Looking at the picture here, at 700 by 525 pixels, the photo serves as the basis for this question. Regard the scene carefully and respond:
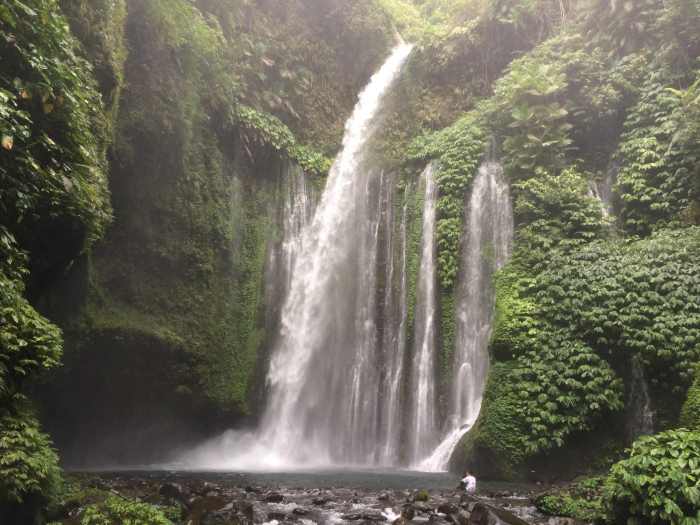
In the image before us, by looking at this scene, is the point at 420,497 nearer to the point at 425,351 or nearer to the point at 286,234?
the point at 425,351

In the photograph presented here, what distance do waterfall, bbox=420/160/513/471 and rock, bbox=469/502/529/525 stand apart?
5.11m

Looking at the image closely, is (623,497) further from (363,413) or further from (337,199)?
(337,199)

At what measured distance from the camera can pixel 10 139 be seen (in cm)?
619

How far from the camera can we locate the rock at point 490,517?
647 cm

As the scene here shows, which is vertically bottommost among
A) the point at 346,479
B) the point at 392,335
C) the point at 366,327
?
the point at 346,479

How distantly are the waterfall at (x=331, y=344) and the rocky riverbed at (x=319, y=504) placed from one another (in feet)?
16.8

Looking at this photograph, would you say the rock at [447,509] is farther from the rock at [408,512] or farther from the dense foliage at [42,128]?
the dense foliage at [42,128]

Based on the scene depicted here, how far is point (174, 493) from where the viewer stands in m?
7.82

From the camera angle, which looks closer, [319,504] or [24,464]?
[24,464]

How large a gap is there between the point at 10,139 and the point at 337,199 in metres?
12.3

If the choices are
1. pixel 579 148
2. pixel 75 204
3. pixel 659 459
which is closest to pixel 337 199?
pixel 579 148

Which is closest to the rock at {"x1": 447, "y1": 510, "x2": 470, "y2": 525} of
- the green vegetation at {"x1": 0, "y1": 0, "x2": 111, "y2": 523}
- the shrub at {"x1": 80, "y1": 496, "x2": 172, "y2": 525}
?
the shrub at {"x1": 80, "y1": 496, "x2": 172, "y2": 525}

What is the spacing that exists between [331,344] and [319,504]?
797 centimetres

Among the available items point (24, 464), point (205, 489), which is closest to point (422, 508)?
point (205, 489)
